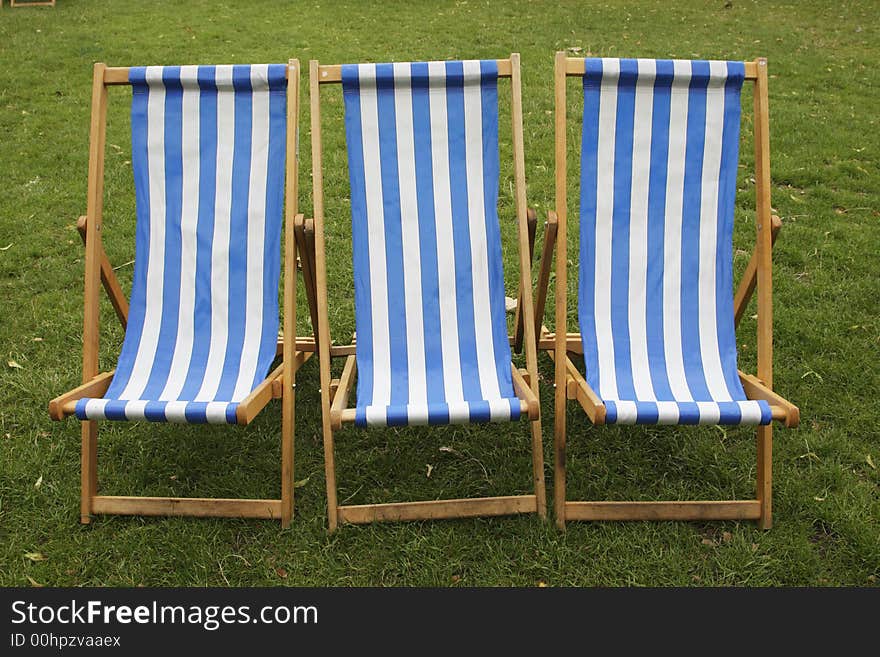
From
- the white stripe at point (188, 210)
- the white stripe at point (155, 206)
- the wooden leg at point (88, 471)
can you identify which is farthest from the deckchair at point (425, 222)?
the wooden leg at point (88, 471)

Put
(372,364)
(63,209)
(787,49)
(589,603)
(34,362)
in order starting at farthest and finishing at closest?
1. (787,49)
2. (63,209)
3. (34,362)
4. (372,364)
5. (589,603)

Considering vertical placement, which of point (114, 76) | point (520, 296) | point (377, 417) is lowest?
point (377, 417)

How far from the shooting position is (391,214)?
113 inches

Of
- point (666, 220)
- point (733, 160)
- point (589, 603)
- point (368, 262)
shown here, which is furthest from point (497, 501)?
point (733, 160)

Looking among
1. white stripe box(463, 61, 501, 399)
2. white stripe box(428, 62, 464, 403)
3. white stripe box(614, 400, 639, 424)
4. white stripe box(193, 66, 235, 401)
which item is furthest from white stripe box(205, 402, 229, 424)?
white stripe box(614, 400, 639, 424)

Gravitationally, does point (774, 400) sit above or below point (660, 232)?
below

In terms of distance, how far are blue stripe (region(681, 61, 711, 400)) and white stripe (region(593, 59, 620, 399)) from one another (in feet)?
0.87

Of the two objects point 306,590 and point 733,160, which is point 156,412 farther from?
point 733,160

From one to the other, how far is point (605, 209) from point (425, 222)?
63 cm

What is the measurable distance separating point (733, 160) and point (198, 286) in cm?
193

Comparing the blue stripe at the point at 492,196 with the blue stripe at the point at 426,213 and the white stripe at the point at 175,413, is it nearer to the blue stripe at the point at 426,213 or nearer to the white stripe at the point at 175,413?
the blue stripe at the point at 426,213

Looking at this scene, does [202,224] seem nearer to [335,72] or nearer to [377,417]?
[335,72]

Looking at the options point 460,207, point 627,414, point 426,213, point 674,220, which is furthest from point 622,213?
point 627,414

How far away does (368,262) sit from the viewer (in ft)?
9.32
